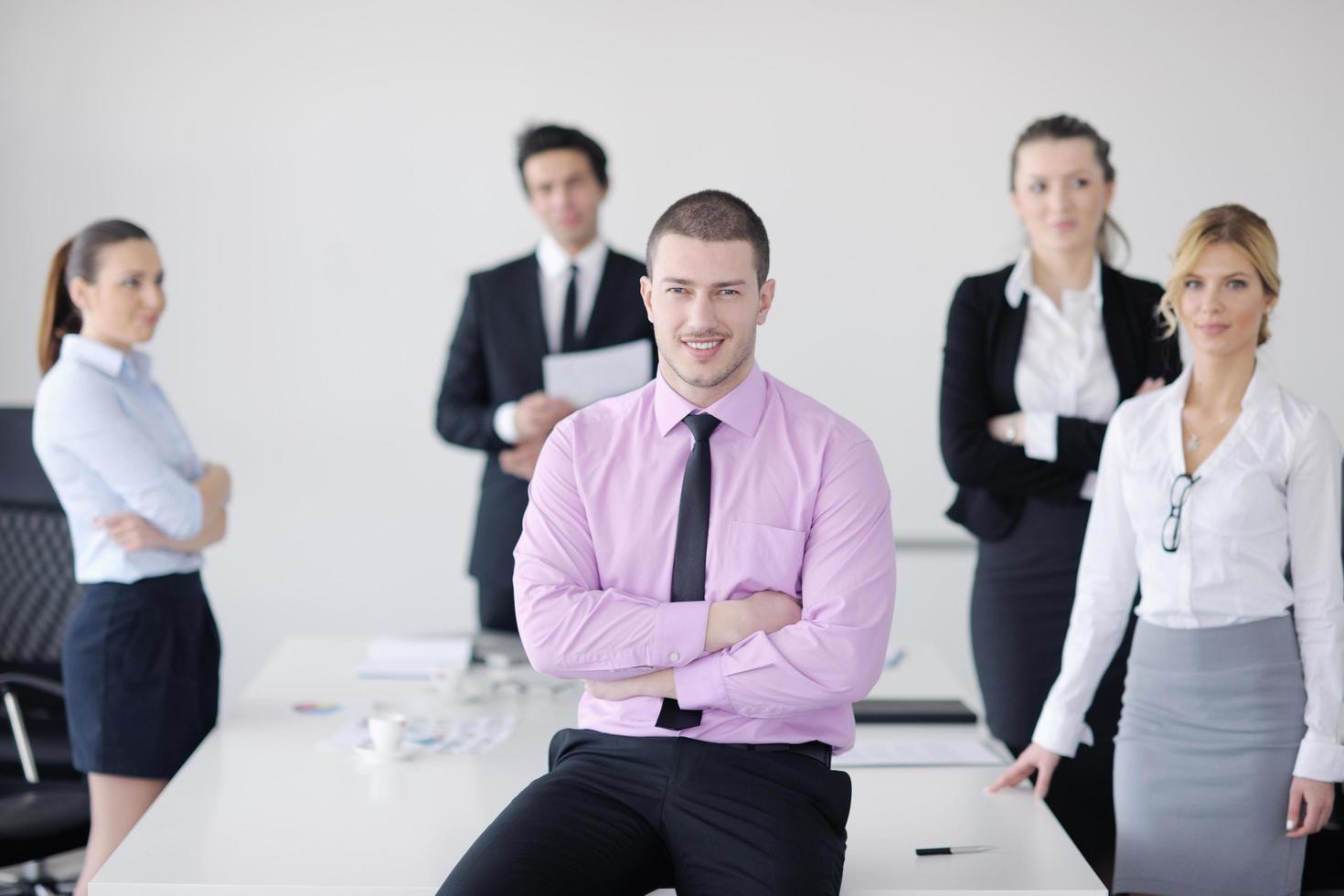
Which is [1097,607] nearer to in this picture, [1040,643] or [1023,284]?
[1040,643]

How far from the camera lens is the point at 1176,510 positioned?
230cm

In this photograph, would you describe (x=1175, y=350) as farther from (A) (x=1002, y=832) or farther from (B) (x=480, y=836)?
(B) (x=480, y=836)

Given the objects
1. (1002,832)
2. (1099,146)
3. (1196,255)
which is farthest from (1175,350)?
(1002,832)

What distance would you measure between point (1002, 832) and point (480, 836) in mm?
817

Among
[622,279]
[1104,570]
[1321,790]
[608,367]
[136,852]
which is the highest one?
[622,279]

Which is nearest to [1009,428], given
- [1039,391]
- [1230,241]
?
[1039,391]

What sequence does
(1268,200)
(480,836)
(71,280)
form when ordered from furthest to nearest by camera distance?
1. (1268,200)
2. (71,280)
3. (480,836)

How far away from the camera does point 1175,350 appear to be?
303 centimetres

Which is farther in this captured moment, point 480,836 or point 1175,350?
point 1175,350

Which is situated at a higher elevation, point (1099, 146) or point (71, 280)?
point (1099, 146)

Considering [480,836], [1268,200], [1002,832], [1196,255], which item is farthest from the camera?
[1268,200]

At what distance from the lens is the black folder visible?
9.05ft

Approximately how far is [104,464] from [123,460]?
0.04 m

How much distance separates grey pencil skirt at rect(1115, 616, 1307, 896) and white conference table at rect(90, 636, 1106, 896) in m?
0.21
